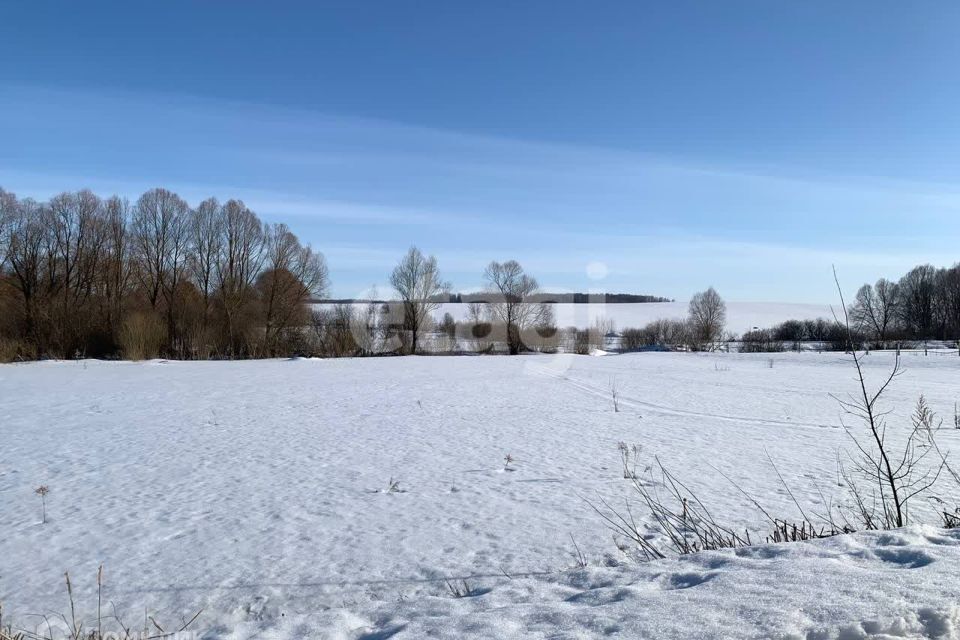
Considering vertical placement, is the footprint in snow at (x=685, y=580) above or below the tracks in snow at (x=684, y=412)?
above

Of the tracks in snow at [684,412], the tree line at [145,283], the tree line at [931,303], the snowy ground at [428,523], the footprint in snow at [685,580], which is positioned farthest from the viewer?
the tree line at [931,303]

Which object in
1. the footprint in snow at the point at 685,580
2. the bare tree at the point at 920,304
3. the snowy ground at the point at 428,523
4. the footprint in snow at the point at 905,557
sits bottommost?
the snowy ground at the point at 428,523

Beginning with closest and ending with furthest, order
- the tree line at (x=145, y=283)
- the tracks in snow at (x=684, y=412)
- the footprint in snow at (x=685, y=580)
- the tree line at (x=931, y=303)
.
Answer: the footprint in snow at (x=685, y=580)
the tracks in snow at (x=684, y=412)
the tree line at (x=145, y=283)
the tree line at (x=931, y=303)

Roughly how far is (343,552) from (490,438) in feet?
14.9

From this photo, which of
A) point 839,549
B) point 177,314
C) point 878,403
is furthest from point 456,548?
point 177,314

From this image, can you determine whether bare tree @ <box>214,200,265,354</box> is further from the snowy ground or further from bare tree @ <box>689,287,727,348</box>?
bare tree @ <box>689,287,727,348</box>

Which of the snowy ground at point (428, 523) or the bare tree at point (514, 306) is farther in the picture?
the bare tree at point (514, 306)

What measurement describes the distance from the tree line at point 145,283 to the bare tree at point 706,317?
3082cm

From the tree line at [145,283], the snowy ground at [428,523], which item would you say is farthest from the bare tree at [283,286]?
the snowy ground at [428,523]

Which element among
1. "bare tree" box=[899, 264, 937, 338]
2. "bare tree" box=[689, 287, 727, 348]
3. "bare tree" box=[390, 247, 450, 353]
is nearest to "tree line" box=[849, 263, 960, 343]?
"bare tree" box=[899, 264, 937, 338]

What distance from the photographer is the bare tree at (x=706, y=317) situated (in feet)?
148

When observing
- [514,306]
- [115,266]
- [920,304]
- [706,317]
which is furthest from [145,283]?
[920,304]

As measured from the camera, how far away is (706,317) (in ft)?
152

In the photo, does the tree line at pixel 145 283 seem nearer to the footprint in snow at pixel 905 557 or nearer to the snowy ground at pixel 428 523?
the snowy ground at pixel 428 523
